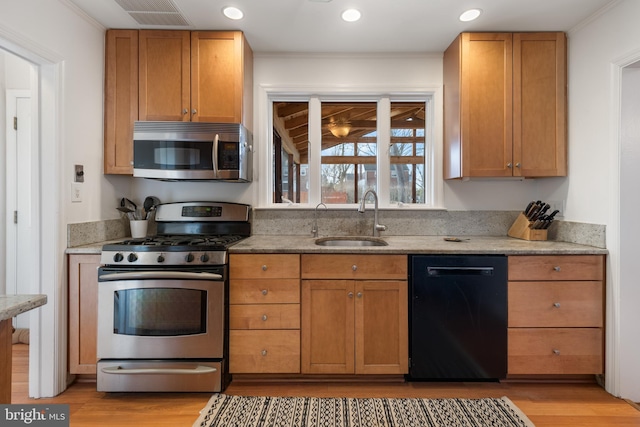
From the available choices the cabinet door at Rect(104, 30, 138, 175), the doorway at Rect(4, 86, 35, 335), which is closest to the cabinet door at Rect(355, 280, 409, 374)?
the cabinet door at Rect(104, 30, 138, 175)

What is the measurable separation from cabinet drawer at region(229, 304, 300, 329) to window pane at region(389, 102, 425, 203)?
1.36 m

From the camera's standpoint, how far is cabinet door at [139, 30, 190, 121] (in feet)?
7.79

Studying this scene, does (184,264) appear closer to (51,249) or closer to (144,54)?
(51,249)

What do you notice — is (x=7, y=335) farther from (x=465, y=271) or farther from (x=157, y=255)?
(x=465, y=271)

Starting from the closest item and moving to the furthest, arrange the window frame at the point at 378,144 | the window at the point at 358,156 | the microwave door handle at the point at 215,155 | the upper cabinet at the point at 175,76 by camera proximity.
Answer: the microwave door handle at the point at 215,155, the upper cabinet at the point at 175,76, the window frame at the point at 378,144, the window at the point at 358,156

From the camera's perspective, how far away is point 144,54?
2377 mm

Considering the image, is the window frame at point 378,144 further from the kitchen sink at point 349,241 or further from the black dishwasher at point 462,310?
the black dishwasher at point 462,310

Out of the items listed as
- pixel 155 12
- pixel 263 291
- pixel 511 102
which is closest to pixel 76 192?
pixel 155 12

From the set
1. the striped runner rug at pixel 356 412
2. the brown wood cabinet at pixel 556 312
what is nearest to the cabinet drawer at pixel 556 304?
the brown wood cabinet at pixel 556 312

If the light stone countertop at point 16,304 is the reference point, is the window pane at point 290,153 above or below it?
above

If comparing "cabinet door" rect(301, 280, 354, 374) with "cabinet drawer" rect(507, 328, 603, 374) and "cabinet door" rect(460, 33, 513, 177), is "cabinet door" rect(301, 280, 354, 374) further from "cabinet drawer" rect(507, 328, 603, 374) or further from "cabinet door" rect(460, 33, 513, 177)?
"cabinet door" rect(460, 33, 513, 177)

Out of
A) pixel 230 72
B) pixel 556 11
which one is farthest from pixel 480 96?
pixel 230 72

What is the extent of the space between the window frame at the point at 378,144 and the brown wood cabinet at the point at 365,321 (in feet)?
2.62

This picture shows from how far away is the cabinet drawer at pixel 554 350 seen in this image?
2.06 m
